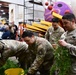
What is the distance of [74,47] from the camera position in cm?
252

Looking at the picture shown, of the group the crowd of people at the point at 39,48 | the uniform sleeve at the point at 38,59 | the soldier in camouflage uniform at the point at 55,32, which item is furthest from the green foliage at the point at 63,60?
the soldier in camouflage uniform at the point at 55,32

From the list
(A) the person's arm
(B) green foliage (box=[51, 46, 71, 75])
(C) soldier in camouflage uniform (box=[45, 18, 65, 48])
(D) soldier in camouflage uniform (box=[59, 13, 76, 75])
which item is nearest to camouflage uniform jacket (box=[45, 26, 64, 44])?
(C) soldier in camouflage uniform (box=[45, 18, 65, 48])

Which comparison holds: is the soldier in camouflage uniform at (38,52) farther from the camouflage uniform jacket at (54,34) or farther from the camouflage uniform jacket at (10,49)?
the camouflage uniform jacket at (54,34)

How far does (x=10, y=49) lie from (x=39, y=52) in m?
0.43

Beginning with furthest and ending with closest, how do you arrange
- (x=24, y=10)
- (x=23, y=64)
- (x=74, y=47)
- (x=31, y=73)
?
(x=24, y=10) < (x=23, y=64) < (x=31, y=73) < (x=74, y=47)

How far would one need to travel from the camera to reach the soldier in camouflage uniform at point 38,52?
3.29 metres

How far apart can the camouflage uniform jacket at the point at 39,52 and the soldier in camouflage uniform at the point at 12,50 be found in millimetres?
182

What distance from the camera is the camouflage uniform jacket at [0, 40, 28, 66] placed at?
3293mm

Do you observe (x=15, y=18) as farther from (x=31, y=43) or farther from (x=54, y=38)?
(x=31, y=43)

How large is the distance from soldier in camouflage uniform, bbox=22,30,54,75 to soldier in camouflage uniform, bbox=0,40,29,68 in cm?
16

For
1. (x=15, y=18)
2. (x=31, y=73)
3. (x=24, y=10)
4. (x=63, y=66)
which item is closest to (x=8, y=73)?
(x=31, y=73)

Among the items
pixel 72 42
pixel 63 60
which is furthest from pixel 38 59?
pixel 72 42

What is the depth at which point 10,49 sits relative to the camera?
343 centimetres

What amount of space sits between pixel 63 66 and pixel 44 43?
0.84 m
